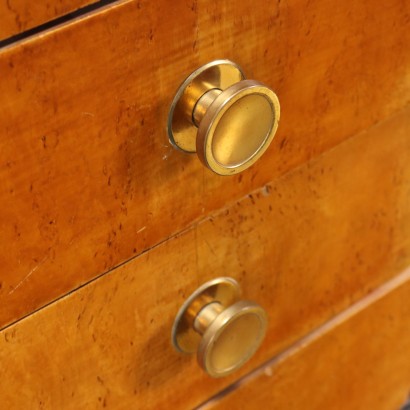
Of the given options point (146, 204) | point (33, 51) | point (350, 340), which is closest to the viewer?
point (33, 51)

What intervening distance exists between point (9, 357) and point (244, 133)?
19cm

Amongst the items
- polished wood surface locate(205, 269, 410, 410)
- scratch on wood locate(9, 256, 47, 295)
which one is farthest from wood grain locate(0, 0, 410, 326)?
polished wood surface locate(205, 269, 410, 410)

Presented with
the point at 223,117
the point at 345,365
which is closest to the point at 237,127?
the point at 223,117

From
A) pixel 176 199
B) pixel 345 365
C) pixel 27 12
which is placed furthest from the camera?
pixel 345 365

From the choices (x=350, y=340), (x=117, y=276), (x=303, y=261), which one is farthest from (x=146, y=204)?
(x=350, y=340)

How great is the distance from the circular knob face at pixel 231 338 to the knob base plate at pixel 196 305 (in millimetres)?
26

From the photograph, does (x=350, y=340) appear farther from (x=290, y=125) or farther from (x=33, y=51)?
(x=33, y=51)

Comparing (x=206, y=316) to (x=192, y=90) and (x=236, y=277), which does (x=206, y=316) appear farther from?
(x=192, y=90)

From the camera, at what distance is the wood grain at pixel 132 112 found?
39 centimetres

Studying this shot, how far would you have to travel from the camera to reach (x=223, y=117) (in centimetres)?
43

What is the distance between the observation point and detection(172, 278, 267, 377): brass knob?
533 mm

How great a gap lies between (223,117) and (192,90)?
3 centimetres

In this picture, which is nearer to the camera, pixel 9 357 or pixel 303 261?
pixel 9 357

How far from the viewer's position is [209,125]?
16.6 inches
